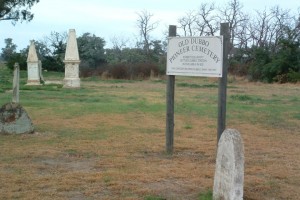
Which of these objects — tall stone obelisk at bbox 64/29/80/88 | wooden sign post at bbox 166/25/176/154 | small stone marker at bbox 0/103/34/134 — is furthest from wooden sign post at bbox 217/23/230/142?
tall stone obelisk at bbox 64/29/80/88

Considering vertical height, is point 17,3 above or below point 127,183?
above

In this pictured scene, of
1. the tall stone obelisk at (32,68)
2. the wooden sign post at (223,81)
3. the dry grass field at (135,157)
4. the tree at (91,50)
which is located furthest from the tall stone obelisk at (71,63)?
the tree at (91,50)

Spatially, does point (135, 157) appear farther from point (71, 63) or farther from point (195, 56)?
point (71, 63)

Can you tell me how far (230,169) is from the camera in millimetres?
5152

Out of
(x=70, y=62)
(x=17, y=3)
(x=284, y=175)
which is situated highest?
(x=17, y=3)

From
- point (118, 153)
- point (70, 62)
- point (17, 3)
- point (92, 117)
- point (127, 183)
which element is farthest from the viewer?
point (17, 3)

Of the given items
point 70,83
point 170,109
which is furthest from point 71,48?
point 170,109

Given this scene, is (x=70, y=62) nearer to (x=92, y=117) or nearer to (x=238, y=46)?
(x=92, y=117)

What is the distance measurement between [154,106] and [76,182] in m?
11.2

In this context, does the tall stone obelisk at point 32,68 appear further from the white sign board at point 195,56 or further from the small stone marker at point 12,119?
the white sign board at point 195,56

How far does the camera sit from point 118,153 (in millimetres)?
8445

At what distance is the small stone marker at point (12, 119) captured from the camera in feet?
33.7

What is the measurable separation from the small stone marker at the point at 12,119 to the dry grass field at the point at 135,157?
0.88 ft

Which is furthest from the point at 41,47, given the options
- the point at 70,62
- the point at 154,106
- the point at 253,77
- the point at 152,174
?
the point at 152,174
